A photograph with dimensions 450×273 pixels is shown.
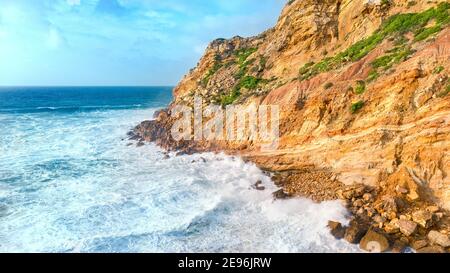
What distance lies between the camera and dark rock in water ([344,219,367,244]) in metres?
10.9

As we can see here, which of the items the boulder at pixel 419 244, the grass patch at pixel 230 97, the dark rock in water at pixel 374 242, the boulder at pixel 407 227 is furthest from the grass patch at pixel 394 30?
the dark rock in water at pixel 374 242

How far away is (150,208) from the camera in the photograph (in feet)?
44.9

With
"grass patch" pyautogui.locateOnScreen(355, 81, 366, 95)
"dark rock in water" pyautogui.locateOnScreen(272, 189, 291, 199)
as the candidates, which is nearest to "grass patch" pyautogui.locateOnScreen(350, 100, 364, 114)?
"grass patch" pyautogui.locateOnScreen(355, 81, 366, 95)

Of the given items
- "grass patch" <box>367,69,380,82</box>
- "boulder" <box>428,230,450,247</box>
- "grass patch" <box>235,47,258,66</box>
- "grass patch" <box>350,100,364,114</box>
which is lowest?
"boulder" <box>428,230,450,247</box>

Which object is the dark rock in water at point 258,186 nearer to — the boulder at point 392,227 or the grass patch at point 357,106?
the grass patch at point 357,106

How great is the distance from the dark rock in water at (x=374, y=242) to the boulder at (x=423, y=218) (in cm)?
166

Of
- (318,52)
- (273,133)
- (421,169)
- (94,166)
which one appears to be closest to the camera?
(421,169)

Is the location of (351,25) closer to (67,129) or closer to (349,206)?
(349,206)

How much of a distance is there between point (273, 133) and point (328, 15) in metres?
11.8

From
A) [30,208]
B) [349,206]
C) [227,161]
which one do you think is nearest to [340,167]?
[349,206]

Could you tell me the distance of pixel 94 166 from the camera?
19547 mm

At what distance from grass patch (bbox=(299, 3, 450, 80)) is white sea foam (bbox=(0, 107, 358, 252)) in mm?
7734

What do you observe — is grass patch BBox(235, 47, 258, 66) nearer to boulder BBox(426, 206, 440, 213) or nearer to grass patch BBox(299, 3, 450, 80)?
grass patch BBox(299, 3, 450, 80)
